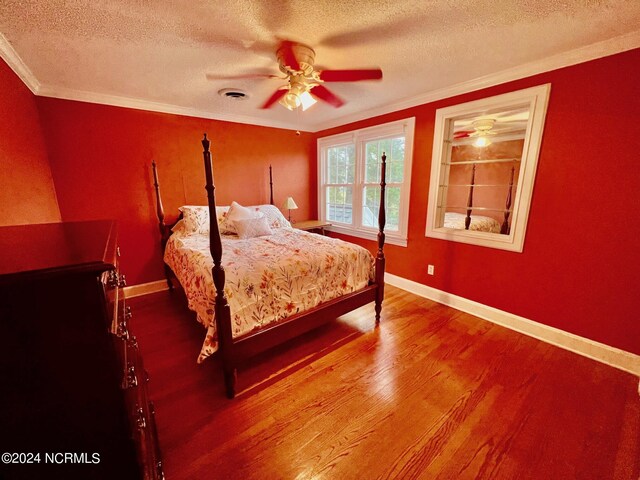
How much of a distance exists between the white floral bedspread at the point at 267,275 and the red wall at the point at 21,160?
42.7 inches

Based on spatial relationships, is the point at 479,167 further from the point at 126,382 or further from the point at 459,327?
the point at 126,382

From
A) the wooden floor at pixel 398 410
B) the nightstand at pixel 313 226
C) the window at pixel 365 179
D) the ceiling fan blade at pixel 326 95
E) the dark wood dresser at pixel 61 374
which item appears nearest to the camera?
the dark wood dresser at pixel 61 374

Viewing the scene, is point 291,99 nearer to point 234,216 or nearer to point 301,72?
point 301,72

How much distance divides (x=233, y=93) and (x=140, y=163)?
1.44 metres

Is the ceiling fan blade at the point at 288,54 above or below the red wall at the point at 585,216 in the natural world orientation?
above

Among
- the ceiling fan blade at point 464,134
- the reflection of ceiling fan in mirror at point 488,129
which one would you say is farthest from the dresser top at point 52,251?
the ceiling fan blade at point 464,134

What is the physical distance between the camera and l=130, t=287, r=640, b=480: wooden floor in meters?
1.28

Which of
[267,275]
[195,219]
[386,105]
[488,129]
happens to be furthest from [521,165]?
[195,219]

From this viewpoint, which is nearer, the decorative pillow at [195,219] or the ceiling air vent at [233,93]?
the ceiling air vent at [233,93]

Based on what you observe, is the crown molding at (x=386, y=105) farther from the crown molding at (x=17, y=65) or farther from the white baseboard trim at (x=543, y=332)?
the white baseboard trim at (x=543, y=332)

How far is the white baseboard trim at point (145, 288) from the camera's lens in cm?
313

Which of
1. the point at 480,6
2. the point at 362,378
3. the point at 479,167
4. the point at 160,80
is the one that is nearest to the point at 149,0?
the point at 160,80

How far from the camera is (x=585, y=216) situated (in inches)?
78.2

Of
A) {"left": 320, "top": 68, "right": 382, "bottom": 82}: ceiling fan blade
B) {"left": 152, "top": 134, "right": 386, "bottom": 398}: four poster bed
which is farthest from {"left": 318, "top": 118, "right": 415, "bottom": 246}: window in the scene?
{"left": 320, "top": 68, "right": 382, "bottom": 82}: ceiling fan blade
